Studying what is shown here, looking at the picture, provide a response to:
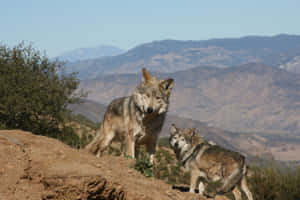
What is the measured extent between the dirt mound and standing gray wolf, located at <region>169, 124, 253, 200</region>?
601mm

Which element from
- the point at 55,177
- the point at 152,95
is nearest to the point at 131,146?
the point at 152,95

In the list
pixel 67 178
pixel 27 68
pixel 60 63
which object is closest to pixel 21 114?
pixel 27 68

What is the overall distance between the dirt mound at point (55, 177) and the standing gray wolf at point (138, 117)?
5.82ft

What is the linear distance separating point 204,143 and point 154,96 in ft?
5.58

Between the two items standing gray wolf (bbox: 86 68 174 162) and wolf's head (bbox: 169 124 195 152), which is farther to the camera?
standing gray wolf (bbox: 86 68 174 162)

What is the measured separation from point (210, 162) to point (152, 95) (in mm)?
2242

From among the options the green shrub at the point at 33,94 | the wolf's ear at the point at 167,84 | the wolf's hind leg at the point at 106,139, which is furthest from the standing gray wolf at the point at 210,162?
the green shrub at the point at 33,94

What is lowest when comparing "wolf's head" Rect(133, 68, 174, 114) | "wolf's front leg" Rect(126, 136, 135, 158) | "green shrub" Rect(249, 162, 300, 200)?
"green shrub" Rect(249, 162, 300, 200)

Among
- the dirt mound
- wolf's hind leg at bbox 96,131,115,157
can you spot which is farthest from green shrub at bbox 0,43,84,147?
the dirt mound

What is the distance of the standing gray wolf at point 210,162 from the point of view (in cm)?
875

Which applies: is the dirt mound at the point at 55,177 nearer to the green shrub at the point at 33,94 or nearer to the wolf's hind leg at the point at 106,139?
the wolf's hind leg at the point at 106,139

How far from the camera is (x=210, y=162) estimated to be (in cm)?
900

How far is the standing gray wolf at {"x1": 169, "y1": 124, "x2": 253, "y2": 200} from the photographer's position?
875 cm

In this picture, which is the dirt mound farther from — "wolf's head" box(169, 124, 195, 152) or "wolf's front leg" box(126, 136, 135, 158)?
"wolf's front leg" box(126, 136, 135, 158)
